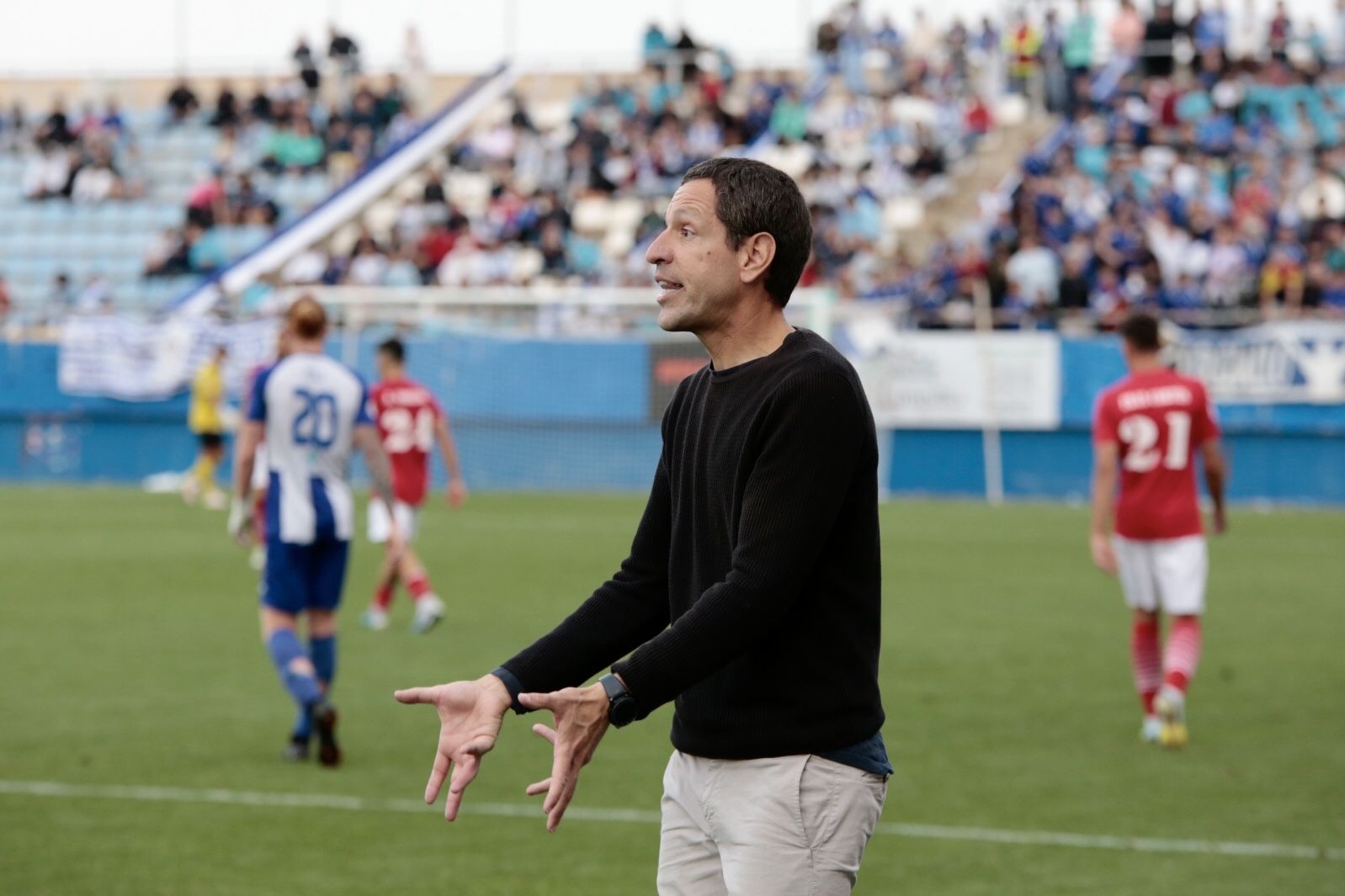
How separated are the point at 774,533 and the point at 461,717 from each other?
0.68 meters

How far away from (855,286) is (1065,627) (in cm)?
1646

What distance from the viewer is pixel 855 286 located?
3084 cm

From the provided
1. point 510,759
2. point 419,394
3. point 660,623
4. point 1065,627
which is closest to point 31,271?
point 419,394

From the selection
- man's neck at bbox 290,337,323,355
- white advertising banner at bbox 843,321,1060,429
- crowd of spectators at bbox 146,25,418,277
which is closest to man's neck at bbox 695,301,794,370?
man's neck at bbox 290,337,323,355

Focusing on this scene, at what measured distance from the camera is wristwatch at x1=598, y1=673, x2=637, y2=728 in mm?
3588

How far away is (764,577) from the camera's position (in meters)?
3.62

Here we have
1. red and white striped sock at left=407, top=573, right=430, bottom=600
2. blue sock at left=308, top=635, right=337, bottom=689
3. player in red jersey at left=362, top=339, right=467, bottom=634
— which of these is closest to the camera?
blue sock at left=308, top=635, right=337, bottom=689

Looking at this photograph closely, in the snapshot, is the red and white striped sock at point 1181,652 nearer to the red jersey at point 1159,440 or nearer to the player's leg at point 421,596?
the red jersey at point 1159,440

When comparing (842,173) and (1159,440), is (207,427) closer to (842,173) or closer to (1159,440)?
(842,173)

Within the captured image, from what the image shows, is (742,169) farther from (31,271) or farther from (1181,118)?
(31,271)

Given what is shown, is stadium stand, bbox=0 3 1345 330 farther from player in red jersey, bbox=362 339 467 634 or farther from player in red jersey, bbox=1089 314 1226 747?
player in red jersey, bbox=1089 314 1226 747

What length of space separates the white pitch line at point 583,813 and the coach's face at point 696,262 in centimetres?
444

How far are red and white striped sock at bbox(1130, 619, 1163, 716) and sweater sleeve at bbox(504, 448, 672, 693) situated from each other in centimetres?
669

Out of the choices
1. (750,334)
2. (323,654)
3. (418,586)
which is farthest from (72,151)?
(750,334)
